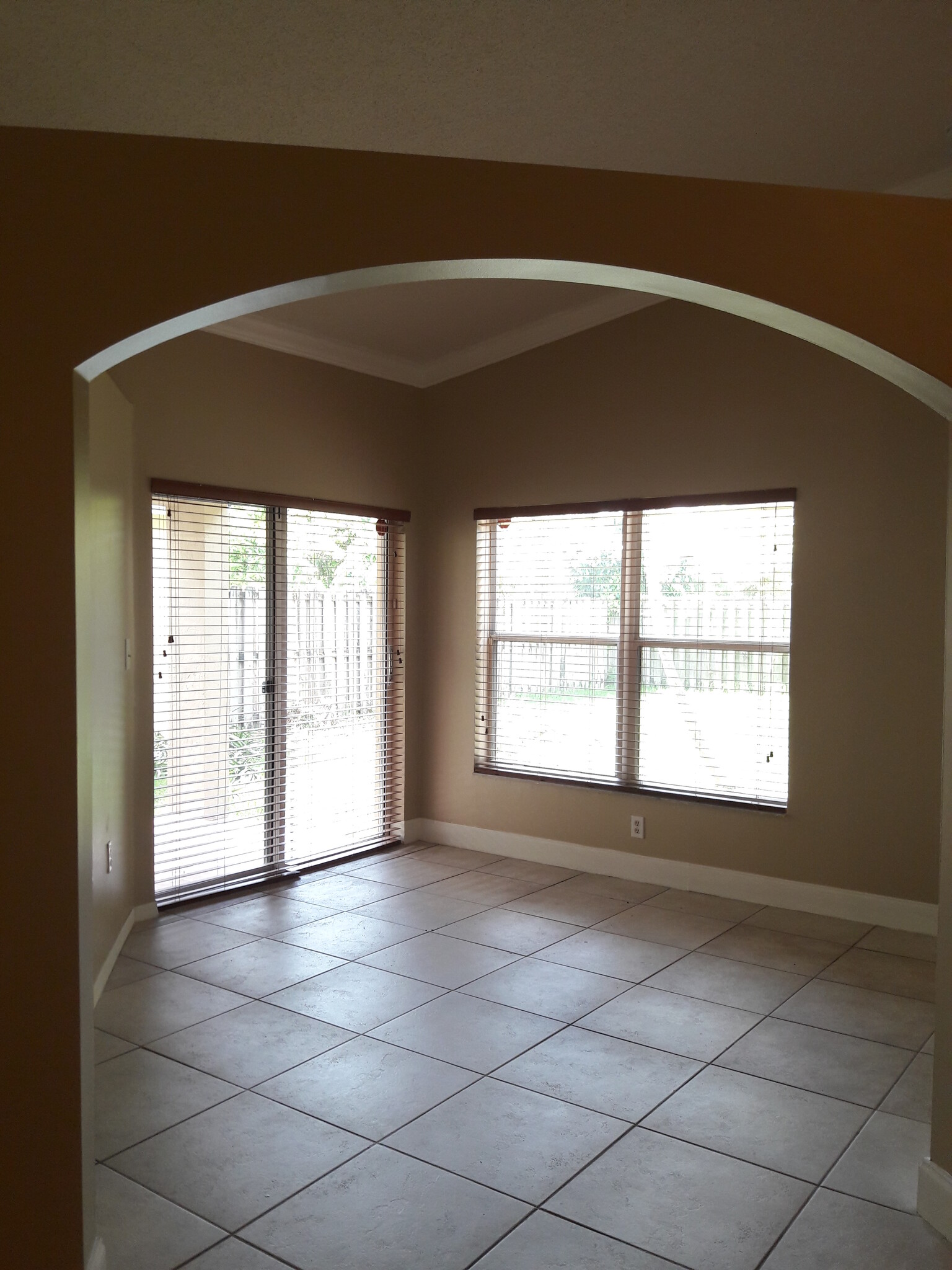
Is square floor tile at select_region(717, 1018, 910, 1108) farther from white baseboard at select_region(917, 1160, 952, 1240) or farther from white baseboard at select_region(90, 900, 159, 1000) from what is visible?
white baseboard at select_region(90, 900, 159, 1000)

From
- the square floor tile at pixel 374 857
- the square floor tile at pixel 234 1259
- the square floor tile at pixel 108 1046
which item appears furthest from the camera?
the square floor tile at pixel 374 857

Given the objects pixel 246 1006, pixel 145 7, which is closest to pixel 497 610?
pixel 246 1006

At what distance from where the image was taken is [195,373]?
15.1 ft

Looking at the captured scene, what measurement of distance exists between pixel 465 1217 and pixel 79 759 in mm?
1381

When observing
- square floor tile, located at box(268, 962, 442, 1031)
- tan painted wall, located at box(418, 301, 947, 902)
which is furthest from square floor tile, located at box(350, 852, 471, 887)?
square floor tile, located at box(268, 962, 442, 1031)

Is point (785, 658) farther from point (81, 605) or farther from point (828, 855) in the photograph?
point (81, 605)

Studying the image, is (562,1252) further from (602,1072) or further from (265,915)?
(265,915)

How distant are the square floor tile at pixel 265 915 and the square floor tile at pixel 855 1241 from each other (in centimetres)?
260

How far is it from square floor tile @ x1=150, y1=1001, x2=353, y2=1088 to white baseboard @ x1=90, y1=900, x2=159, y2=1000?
344 mm

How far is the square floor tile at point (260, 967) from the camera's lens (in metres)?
3.69

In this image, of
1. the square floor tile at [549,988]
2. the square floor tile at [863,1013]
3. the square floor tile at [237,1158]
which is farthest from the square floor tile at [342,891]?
the square floor tile at [863,1013]

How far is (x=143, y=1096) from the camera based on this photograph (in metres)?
2.85

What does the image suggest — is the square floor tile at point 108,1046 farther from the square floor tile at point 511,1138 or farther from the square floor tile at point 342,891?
the square floor tile at point 342,891

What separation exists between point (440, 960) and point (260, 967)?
0.71 m
